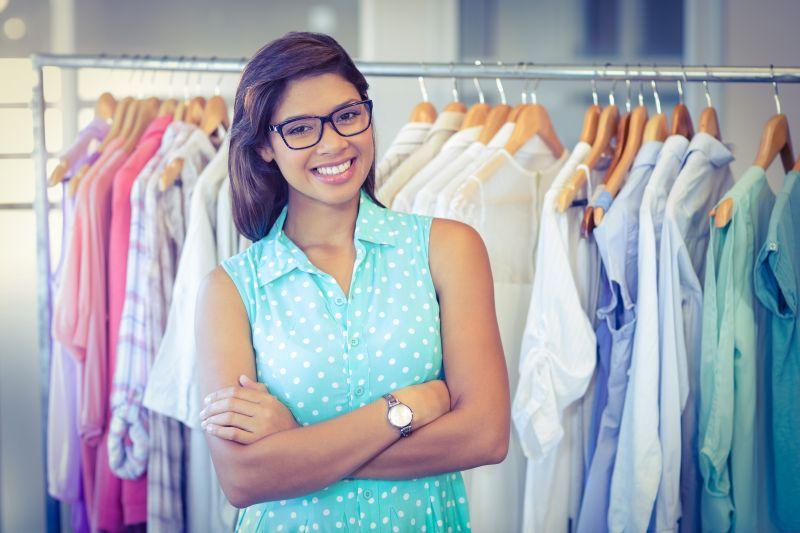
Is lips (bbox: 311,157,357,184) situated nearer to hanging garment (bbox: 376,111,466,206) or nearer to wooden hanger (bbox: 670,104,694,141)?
hanging garment (bbox: 376,111,466,206)

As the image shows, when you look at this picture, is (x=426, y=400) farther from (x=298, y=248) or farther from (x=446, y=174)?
(x=446, y=174)

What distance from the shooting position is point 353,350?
137 centimetres

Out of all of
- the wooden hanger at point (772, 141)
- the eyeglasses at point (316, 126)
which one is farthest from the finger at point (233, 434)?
the wooden hanger at point (772, 141)

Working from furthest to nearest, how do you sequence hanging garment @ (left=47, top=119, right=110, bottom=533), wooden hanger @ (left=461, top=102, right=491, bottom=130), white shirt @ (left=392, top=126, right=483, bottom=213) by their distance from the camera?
hanging garment @ (left=47, top=119, right=110, bottom=533), wooden hanger @ (left=461, top=102, right=491, bottom=130), white shirt @ (left=392, top=126, right=483, bottom=213)

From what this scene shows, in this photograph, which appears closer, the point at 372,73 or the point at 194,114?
the point at 372,73

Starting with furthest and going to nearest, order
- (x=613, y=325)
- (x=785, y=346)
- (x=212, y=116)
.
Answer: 1. (x=212, y=116)
2. (x=613, y=325)
3. (x=785, y=346)

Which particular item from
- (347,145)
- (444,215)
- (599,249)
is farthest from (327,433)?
(599,249)

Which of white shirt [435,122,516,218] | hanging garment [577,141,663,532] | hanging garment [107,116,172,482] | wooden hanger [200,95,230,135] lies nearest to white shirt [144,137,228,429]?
hanging garment [107,116,172,482]

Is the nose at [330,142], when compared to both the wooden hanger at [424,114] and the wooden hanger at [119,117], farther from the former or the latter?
the wooden hanger at [119,117]

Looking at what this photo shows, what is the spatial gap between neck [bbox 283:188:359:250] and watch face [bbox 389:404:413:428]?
0.34m

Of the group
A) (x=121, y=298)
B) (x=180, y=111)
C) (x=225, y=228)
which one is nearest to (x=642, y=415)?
(x=225, y=228)

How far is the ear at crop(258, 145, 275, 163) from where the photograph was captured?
4.79 feet

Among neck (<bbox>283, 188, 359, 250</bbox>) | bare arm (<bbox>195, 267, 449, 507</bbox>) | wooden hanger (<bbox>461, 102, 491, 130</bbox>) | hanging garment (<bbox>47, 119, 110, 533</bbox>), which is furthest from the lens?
hanging garment (<bbox>47, 119, 110, 533</bbox>)

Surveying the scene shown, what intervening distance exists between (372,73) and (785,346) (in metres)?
1.12
